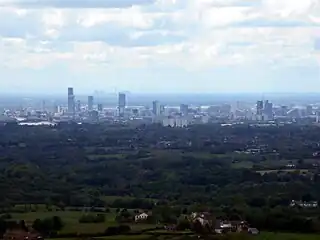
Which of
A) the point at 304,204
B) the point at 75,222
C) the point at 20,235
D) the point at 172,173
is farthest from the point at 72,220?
the point at 172,173

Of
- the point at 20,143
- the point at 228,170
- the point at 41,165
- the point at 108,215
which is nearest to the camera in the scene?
the point at 108,215

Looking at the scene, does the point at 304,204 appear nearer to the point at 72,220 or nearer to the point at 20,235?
the point at 72,220

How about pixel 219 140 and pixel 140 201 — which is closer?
pixel 140 201

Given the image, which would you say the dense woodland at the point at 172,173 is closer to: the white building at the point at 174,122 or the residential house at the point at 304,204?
the residential house at the point at 304,204

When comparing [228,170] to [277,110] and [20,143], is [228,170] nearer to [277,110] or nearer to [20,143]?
[20,143]

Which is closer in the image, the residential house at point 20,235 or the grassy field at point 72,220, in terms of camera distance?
the residential house at point 20,235

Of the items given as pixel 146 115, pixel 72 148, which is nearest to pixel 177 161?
pixel 72 148

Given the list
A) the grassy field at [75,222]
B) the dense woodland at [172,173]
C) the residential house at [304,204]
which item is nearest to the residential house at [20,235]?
the grassy field at [75,222]

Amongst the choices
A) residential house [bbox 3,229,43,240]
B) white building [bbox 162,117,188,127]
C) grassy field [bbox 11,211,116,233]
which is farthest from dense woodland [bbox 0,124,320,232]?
white building [bbox 162,117,188,127]
